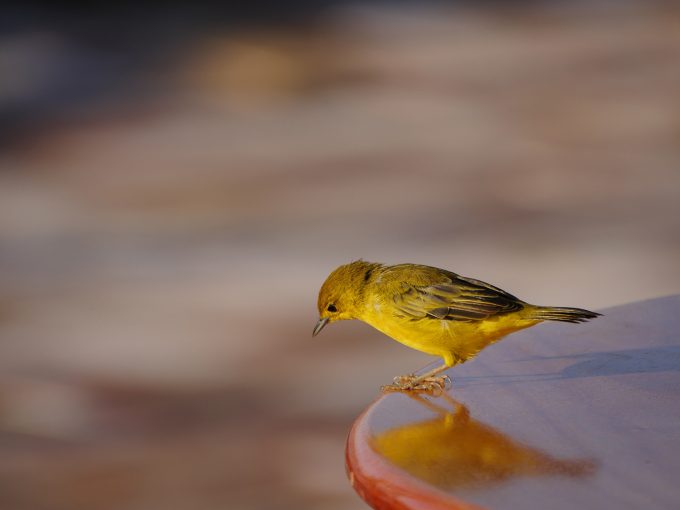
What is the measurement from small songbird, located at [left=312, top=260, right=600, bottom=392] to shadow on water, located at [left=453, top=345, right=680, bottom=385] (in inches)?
3.9

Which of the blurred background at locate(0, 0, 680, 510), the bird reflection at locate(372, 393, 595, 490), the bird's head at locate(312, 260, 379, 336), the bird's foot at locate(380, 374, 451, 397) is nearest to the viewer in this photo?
the bird reflection at locate(372, 393, 595, 490)

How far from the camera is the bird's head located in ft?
7.64

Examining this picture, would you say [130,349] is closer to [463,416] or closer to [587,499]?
[463,416]

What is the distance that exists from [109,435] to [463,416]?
297 cm

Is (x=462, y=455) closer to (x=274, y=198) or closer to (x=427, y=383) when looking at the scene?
(x=427, y=383)

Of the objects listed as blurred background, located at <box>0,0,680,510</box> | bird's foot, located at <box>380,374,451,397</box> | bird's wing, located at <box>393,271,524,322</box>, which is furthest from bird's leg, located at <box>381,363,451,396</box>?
blurred background, located at <box>0,0,680,510</box>

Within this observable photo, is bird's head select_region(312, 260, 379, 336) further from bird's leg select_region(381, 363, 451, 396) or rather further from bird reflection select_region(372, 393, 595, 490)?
bird reflection select_region(372, 393, 595, 490)

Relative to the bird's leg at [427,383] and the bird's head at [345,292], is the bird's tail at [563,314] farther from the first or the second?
the bird's head at [345,292]

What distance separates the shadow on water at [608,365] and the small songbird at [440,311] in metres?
0.10

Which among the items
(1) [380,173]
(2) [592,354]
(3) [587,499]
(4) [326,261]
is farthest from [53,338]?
(3) [587,499]

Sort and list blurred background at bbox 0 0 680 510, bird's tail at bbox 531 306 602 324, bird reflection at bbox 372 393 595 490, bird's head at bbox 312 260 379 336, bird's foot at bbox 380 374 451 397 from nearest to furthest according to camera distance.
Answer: bird reflection at bbox 372 393 595 490
bird's foot at bbox 380 374 451 397
bird's tail at bbox 531 306 602 324
bird's head at bbox 312 260 379 336
blurred background at bbox 0 0 680 510

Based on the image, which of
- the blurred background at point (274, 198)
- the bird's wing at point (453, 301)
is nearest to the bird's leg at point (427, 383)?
the bird's wing at point (453, 301)

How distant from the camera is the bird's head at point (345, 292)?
2.33m

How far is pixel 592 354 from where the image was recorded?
204cm
